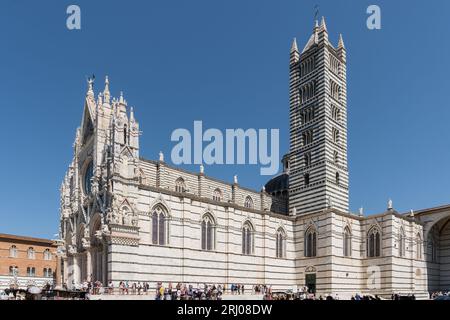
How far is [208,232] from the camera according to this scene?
3834cm

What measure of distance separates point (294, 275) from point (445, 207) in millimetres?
17215

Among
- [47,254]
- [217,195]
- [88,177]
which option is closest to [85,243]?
[88,177]

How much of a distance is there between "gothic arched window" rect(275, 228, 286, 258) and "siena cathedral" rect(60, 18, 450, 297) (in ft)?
0.41

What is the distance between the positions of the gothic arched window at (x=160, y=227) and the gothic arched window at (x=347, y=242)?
18.8 metres

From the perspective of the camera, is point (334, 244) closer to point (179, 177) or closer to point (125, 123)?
point (179, 177)

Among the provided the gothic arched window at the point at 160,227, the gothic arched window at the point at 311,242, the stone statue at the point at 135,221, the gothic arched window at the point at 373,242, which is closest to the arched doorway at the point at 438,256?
the gothic arched window at the point at 373,242

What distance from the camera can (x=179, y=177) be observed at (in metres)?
43.5

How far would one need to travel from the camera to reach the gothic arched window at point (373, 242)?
43.3 metres

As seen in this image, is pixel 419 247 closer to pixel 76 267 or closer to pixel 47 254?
pixel 76 267

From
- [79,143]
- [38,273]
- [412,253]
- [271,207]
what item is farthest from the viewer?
[38,273]

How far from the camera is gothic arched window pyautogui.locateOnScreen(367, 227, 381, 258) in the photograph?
142 feet

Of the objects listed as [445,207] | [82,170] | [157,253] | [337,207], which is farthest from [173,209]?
[445,207]

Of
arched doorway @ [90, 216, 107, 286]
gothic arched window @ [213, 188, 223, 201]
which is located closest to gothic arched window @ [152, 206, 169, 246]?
arched doorway @ [90, 216, 107, 286]

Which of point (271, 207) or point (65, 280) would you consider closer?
point (65, 280)
